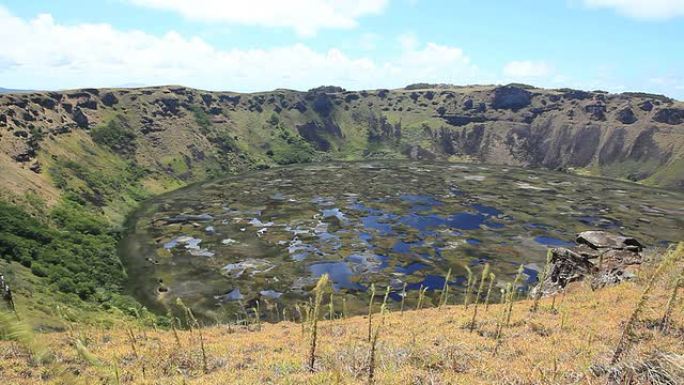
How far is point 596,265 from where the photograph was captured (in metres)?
64.2

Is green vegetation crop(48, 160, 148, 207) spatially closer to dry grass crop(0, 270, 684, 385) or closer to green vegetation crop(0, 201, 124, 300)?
green vegetation crop(0, 201, 124, 300)

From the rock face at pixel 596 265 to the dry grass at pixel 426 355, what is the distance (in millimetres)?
17971

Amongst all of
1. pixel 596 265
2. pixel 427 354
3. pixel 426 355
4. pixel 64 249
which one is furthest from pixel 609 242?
pixel 64 249

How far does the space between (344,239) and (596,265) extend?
3177 inches

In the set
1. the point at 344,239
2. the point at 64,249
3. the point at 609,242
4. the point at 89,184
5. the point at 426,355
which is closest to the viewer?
the point at 426,355

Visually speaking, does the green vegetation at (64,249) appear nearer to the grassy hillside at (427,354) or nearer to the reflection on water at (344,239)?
the reflection on water at (344,239)

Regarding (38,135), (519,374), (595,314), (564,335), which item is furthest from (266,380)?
(38,135)

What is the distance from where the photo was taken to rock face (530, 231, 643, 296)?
5793 centimetres

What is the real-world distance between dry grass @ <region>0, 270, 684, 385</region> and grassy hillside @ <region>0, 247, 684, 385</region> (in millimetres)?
68

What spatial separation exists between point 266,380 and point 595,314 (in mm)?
28832

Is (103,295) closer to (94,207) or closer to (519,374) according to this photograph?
(94,207)

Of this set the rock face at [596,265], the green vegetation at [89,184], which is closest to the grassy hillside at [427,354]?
the rock face at [596,265]

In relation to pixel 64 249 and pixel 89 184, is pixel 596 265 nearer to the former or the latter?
pixel 64 249

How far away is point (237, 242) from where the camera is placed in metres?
132
